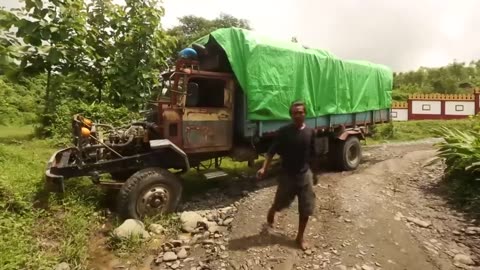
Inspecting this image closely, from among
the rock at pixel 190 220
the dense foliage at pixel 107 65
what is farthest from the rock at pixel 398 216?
the dense foliage at pixel 107 65

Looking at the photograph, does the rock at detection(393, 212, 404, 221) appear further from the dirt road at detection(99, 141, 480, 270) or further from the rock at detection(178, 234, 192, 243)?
the rock at detection(178, 234, 192, 243)

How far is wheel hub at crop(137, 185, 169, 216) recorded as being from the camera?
5.38m

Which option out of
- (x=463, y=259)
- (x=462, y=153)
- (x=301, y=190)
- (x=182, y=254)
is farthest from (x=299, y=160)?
(x=462, y=153)

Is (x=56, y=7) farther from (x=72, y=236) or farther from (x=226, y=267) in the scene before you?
(x=226, y=267)

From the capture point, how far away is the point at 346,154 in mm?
8469

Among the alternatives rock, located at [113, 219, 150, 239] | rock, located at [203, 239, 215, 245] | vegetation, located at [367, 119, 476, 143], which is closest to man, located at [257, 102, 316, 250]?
rock, located at [203, 239, 215, 245]

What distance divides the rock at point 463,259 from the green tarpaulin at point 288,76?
363 centimetres

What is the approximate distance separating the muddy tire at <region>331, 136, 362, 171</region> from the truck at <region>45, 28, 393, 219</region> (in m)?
0.43

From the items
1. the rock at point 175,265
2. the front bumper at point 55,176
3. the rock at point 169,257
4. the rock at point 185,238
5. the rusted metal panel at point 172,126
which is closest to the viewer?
the rock at point 175,265

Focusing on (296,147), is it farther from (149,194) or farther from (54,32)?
(54,32)

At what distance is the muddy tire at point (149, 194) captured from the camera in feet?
17.2

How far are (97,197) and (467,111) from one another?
68.6 feet

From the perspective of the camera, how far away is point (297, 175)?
450 centimetres

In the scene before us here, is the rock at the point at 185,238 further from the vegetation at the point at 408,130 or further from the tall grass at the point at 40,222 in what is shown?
the vegetation at the point at 408,130
